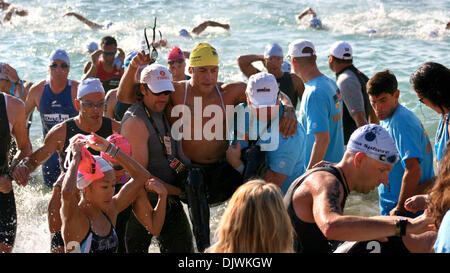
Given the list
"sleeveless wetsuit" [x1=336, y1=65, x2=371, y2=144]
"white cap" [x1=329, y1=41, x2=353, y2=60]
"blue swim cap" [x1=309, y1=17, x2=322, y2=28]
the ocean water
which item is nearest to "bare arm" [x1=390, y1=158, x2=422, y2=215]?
"sleeveless wetsuit" [x1=336, y1=65, x2=371, y2=144]

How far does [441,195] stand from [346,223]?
1.72 ft

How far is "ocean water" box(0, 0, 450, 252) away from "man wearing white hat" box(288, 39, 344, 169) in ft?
15.5

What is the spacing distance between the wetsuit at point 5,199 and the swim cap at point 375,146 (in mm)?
3079

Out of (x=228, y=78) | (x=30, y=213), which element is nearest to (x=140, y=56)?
(x=30, y=213)

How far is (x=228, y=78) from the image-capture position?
48.5ft

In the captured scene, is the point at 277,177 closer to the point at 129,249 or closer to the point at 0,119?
the point at 129,249

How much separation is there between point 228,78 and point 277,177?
34.1 feet

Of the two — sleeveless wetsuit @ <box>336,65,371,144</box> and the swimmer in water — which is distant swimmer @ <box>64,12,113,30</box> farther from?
sleeveless wetsuit @ <box>336,65,371,144</box>

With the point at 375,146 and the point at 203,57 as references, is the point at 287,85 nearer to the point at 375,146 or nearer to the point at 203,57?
the point at 203,57

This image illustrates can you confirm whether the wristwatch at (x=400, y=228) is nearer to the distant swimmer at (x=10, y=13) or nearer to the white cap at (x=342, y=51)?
the white cap at (x=342, y=51)

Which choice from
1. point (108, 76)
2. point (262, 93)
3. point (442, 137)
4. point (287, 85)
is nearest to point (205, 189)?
point (262, 93)

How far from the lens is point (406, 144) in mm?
4449
